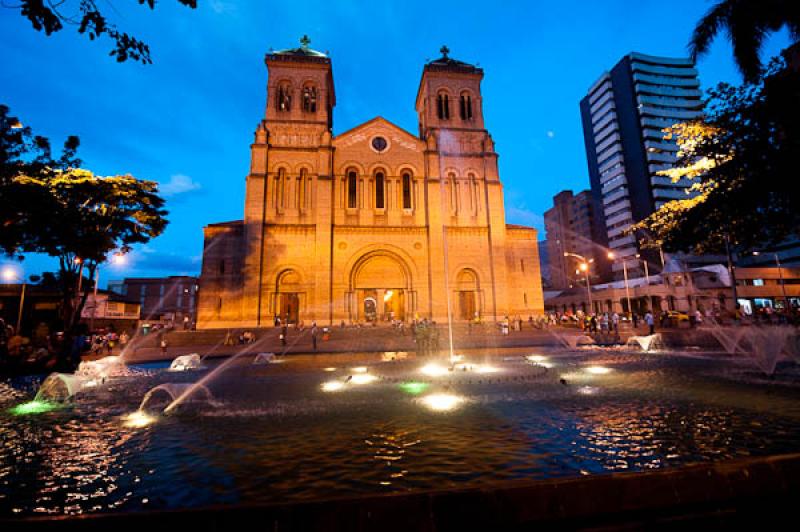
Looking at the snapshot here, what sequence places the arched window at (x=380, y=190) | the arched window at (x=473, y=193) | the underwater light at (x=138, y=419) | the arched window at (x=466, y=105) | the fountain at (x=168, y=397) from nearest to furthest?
the underwater light at (x=138, y=419), the fountain at (x=168, y=397), the arched window at (x=380, y=190), the arched window at (x=473, y=193), the arched window at (x=466, y=105)

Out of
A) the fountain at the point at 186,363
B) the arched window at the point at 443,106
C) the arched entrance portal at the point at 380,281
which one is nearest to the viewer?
the fountain at the point at 186,363

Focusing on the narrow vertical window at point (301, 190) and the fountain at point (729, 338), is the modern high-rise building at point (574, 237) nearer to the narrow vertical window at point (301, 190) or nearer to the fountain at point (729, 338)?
the fountain at point (729, 338)

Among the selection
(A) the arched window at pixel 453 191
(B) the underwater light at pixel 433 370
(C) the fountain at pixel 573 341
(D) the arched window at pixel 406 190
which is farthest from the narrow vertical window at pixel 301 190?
(B) the underwater light at pixel 433 370

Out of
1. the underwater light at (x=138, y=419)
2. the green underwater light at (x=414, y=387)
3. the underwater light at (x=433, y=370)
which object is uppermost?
the underwater light at (x=138, y=419)

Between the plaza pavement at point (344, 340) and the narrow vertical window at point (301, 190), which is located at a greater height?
the narrow vertical window at point (301, 190)

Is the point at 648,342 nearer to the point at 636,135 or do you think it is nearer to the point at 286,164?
the point at 286,164

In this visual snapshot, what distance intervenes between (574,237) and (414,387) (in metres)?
84.6

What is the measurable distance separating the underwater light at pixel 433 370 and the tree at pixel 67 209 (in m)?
12.4

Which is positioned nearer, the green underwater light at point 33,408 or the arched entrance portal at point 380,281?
the green underwater light at point 33,408

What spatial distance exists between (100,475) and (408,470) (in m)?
2.78

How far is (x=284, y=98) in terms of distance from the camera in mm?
30969

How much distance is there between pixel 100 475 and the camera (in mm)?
3287

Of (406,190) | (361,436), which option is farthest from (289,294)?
(361,436)

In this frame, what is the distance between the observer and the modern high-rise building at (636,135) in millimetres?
60375
